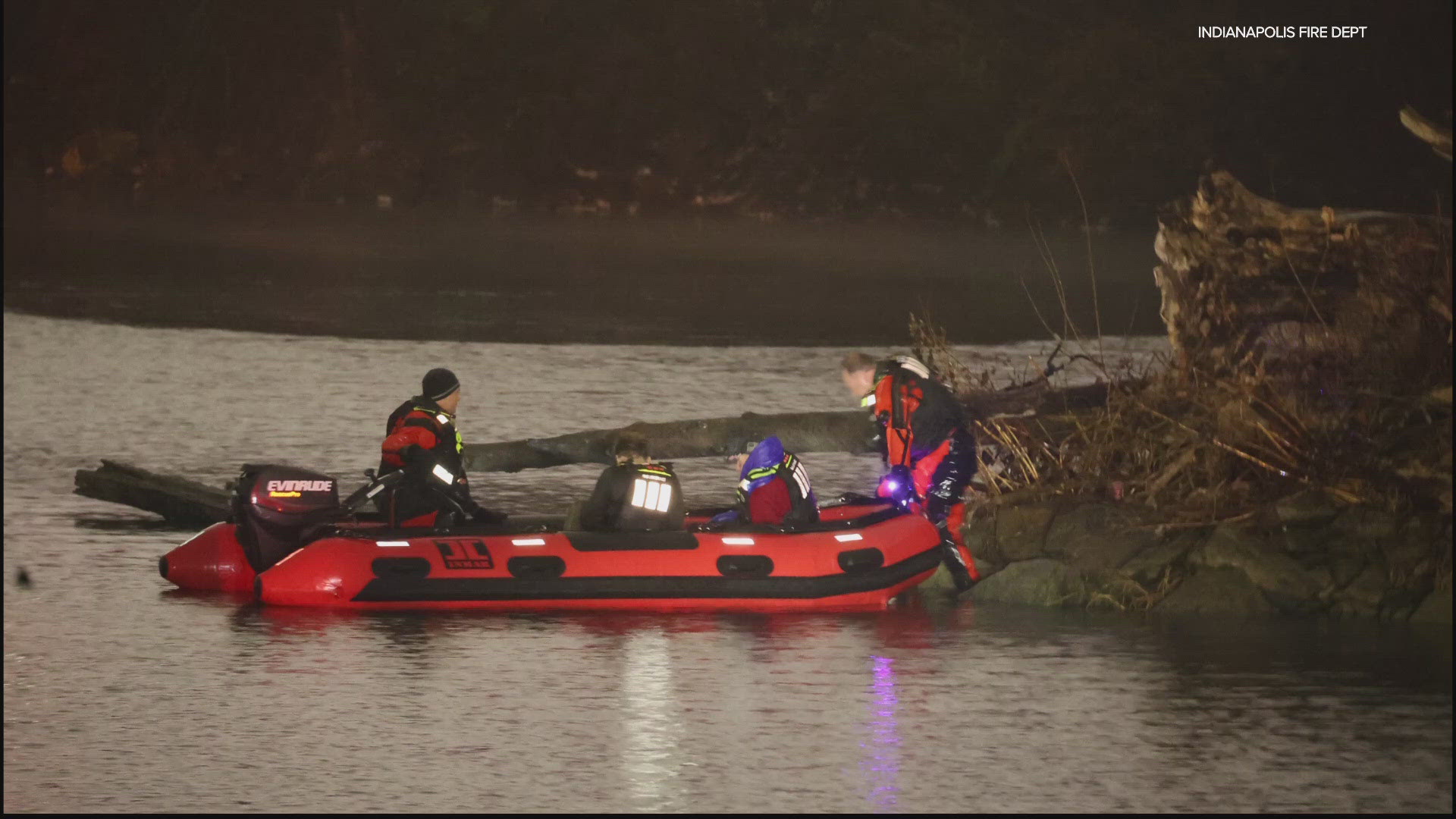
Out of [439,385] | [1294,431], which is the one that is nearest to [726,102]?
[439,385]

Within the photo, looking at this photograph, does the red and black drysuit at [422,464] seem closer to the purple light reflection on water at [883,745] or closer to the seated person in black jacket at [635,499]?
the seated person in black jacket at [635,499]

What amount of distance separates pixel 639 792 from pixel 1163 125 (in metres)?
44.7

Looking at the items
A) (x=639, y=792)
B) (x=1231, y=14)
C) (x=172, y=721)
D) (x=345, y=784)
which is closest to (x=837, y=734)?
(x=639, y=792)

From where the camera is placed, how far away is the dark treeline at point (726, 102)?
2067 inches

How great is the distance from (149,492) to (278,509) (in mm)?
3093

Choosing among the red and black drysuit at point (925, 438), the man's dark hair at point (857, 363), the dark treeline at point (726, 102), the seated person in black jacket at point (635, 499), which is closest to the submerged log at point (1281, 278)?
the red and black drysuit at point (925, 438)

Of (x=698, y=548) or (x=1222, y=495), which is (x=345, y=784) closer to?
(x=698, y=548)

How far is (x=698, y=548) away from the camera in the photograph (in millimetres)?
13031

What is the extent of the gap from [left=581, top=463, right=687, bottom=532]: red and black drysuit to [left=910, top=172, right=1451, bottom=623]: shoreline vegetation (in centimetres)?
175

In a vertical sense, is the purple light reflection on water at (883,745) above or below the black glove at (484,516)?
below

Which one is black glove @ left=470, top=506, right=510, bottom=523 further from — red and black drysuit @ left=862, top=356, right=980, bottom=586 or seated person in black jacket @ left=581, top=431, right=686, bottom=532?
red and black drysuit @ left=862, top=356, right=980, bottom=586

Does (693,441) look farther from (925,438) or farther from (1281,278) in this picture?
(1281,278)

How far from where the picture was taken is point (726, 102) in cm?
5719

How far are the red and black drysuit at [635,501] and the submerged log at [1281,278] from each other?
10.5ft
